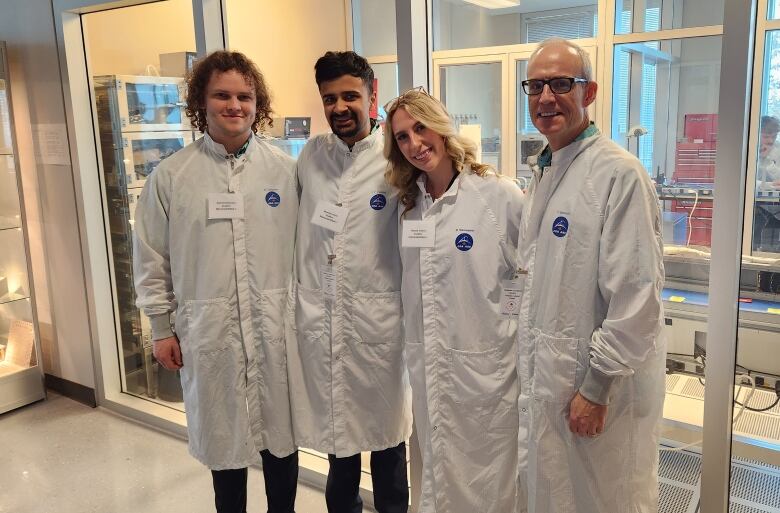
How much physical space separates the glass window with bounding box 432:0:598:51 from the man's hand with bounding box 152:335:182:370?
2.72 metres

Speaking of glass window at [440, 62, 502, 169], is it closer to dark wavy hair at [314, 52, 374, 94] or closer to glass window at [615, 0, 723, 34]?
glass window at [615, 0, 723, 34]

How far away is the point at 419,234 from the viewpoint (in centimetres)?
168

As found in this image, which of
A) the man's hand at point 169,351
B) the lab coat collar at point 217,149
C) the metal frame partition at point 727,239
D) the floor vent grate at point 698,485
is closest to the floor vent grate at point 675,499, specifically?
the floor vent grate at point 698,485

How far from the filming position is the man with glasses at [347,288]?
5.85ft

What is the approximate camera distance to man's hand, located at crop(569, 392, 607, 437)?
1.42 m

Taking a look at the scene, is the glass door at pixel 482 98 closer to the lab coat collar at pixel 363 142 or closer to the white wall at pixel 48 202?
the lab coat collar at pixel 363 142

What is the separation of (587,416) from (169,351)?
1233 mm

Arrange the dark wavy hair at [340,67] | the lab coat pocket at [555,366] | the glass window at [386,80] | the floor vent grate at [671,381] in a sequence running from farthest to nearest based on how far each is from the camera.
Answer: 1. the glass window at [386,80]
2. the floor vent grate at [671,381]
3. the dark wavy hair at [340,67]
4. the lab coat pocket at [555,366]

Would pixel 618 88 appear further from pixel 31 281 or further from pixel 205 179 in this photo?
pixel 31 281

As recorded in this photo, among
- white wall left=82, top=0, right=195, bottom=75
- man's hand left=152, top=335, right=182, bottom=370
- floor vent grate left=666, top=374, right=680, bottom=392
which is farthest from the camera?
white wall left=82, top=0, right=195, bottom=75

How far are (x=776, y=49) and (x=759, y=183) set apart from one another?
41 cm

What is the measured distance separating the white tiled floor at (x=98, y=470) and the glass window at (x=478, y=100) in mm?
2166

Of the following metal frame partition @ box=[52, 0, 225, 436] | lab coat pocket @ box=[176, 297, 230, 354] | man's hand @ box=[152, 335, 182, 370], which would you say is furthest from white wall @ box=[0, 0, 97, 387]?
lab coat pocket @ box=[176, 297, 230, 354]

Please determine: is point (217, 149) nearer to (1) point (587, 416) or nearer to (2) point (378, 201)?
(2) point (378, 201)
